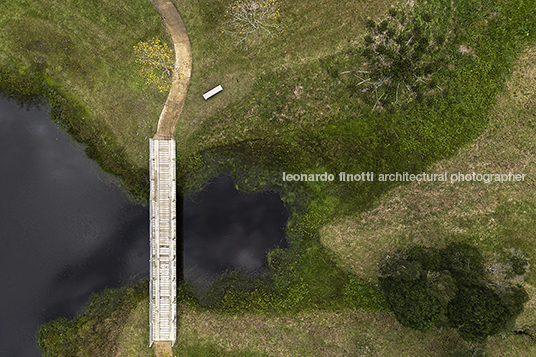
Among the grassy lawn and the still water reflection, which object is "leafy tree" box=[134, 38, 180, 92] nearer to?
the still water reflection

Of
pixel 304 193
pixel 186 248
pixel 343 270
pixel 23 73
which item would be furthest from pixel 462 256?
pixel 23 73

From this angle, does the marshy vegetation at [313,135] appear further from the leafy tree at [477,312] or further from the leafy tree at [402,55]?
the leafy tree at [477,312]

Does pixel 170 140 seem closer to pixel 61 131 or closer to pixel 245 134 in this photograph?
pixel 245 134

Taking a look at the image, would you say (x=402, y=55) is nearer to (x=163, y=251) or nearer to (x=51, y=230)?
(x=163, y=251)

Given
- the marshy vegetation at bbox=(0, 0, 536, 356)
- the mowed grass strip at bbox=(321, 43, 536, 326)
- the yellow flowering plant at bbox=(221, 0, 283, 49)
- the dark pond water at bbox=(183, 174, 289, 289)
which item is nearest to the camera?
the mowed grass strip at bbox=(321, 43, 536, 326)

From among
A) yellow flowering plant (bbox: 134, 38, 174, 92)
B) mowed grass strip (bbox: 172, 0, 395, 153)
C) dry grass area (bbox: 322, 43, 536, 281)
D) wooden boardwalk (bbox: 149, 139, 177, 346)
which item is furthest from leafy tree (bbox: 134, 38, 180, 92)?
dry grass area (bbox: 322, 43, 536, 281)

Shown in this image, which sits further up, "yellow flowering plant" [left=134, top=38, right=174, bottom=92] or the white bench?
"yellow flowering plant" [left=134, top=38, right=174, bottom=92]

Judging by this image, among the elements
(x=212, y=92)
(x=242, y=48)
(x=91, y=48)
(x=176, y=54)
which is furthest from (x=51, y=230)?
(x=242, y=48)
